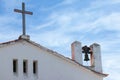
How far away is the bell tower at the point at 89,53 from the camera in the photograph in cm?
1997

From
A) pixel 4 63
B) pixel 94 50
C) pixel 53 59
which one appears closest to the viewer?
pixel 4 63

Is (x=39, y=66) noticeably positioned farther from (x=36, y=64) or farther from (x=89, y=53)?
(x=89, y=53)

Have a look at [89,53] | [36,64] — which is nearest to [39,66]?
[36,64]

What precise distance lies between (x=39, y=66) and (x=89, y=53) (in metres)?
3.15

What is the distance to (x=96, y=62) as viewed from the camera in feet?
66.2

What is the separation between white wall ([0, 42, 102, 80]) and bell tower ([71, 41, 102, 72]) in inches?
23.4

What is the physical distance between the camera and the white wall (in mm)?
17719

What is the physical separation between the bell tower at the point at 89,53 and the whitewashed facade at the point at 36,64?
0.47 meters

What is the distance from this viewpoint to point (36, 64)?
18484 mm

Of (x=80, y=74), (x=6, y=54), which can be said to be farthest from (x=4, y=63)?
(x=80, y=74)

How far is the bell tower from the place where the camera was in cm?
1997

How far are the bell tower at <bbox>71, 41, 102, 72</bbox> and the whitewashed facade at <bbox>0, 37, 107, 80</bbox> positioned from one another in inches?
18.4

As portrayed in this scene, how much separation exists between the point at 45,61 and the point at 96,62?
9.18 feet

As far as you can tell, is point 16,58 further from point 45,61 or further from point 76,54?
point 76,54
